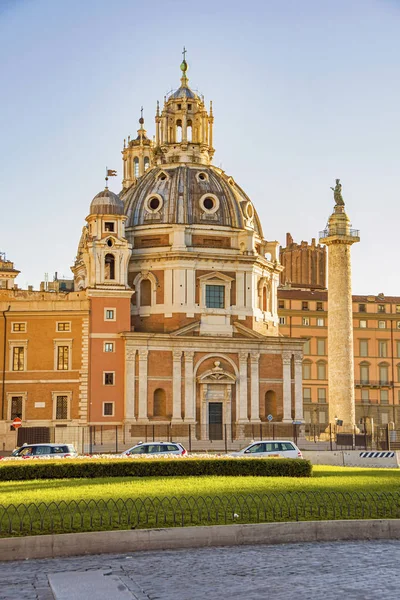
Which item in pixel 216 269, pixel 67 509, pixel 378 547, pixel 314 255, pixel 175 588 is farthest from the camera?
pixel 314 255

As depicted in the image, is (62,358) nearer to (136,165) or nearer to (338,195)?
(338,195)

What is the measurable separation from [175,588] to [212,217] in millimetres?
56106

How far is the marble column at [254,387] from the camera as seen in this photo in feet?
212

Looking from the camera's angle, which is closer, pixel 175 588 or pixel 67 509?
pixel 175 588

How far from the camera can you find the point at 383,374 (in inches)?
3605

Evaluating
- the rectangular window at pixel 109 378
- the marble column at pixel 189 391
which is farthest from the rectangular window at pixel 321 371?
the rectangular window at pixel 109 378

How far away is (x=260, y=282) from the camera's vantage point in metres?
70.9

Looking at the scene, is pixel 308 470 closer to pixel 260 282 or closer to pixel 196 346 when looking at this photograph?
pixel 196 346

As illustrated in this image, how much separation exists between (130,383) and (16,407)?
742 centimetres

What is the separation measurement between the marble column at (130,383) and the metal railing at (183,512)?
39773 millimetres

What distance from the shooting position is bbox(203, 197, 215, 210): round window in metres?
69.5

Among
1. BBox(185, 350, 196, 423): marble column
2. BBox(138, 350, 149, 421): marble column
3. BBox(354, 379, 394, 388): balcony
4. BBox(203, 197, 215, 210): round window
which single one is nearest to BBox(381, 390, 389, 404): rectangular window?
BBox(354, 379, 394, 388): balcony

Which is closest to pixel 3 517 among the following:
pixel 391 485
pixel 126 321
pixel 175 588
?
pixel 175 588

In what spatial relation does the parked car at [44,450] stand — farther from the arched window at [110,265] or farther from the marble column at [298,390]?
the marble column at [298,390]
